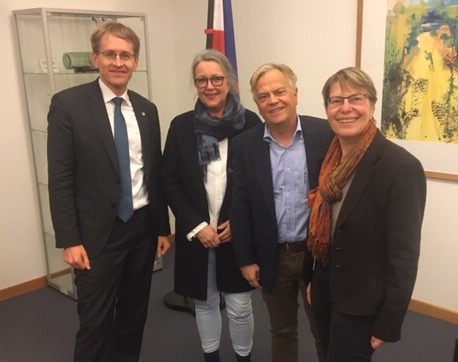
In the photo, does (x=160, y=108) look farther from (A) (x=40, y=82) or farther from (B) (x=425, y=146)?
(B) (x=425, y=146)

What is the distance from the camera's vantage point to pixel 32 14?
9.30 feet

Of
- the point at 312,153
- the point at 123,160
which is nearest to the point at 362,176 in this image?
the point at 312,153

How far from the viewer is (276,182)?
5.53 feet

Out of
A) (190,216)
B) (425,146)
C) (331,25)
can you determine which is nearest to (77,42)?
(331,25)

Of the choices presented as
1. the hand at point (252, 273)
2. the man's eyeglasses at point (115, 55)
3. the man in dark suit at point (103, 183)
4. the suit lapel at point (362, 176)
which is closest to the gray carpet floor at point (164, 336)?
the man in dark suit at point (103, 183)

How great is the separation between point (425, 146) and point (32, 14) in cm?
240

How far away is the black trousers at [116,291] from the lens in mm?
1892

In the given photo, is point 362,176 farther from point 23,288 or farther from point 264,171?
point 23,288

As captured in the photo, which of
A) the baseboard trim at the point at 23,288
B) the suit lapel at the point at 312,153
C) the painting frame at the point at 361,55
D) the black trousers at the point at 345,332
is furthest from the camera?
the baseboard trim at the point at 23,288

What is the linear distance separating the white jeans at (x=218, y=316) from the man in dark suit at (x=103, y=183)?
30 cm

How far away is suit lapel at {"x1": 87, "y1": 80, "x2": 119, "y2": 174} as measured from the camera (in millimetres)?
1817

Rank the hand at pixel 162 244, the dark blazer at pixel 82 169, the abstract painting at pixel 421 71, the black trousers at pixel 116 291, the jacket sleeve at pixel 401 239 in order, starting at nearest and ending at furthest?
1. the jacket sleeve at pixel 401 239
2. the dark blazer at pixel 82 169
3. the black trousers at pixel 116 291
4. the hand at pixel 162 244
5. the abstract painting at pixel 421 71

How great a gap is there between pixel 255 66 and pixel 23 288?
2187mm

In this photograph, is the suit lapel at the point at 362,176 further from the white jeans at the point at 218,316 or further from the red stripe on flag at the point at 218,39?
the red stripe on flag at the point at 218,39
